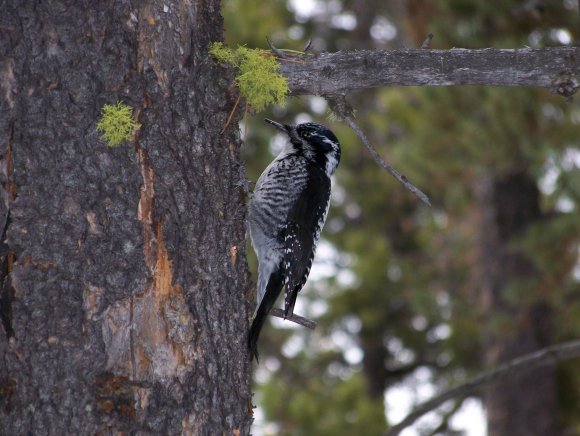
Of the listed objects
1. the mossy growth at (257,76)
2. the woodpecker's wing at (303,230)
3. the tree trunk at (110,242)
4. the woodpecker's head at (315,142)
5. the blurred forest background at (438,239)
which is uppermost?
the blurred forest background at (438,239)

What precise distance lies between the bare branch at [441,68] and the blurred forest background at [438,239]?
0.90ft

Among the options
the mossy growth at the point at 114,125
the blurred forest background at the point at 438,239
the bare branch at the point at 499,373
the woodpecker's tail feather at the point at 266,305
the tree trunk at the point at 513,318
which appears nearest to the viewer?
the mossy growth at the point at 114,125

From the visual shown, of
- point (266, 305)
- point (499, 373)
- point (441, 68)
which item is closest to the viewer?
point (441, 68)

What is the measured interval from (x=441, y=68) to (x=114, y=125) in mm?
1297

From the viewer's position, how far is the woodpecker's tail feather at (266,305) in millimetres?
3859

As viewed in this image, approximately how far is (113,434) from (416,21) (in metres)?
6.41

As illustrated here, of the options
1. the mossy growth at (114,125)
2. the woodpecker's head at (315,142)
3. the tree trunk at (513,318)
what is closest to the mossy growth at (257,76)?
the mossy growth at (114,125)

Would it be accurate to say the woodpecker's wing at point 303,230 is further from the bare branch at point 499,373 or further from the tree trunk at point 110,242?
the tree trunk at point 110,242

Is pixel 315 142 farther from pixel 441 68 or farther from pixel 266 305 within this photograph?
pixel 441 68

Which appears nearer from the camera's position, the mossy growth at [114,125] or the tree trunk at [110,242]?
the tree trunk at [110,242]

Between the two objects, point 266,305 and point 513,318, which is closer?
point 266,305

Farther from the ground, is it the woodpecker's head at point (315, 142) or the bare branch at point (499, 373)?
the woodpecker's head at point (315, 142)

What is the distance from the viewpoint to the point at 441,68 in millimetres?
3350

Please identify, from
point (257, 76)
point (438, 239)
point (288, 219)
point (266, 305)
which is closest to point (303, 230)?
point (288, 219)
